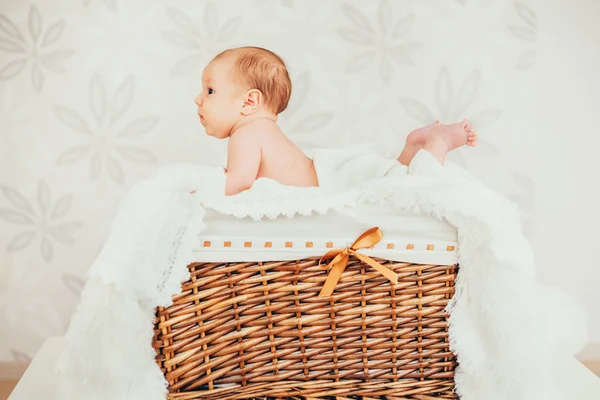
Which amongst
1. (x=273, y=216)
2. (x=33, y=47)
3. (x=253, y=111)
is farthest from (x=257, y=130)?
(x=33, y=47)

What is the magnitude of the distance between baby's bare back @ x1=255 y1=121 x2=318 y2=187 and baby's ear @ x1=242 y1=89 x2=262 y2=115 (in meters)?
0.04

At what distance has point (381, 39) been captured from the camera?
1544 millimetres

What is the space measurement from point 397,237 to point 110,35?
101cm

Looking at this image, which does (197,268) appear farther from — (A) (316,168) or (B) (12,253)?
(B) (12,253)

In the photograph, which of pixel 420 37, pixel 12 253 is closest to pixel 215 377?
pixel 12 253

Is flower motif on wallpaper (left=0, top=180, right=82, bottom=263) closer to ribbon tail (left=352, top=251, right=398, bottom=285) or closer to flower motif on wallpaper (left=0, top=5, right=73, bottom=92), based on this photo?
flower motif on wallpaper (left=0, top=5, right=73, bottom=92)

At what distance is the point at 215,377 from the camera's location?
877mm

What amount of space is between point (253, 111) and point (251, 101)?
0.8 inches

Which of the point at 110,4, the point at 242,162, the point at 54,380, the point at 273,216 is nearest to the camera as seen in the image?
the point at 273,216

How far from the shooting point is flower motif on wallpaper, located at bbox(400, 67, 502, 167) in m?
1.56

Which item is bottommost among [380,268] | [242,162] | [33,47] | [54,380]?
[54,380]

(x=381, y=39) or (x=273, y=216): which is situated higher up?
(x=381, y=39)

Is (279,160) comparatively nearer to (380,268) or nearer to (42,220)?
(380,268)

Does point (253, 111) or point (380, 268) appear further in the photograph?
point (253, 111)
